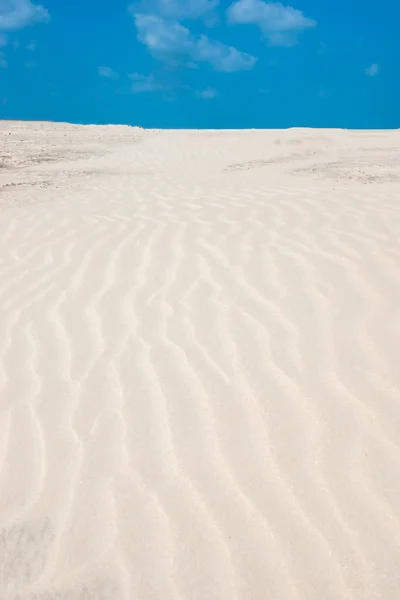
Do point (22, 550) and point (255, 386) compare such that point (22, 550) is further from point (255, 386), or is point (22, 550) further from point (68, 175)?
point (68, 175)

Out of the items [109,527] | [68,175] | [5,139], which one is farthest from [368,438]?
[5,139]

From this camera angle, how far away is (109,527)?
1.95 metres

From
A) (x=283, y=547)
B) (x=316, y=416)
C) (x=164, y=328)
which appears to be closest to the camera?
(x=283, y=547)

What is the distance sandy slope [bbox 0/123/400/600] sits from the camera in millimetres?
1796

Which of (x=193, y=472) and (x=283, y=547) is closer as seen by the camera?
(x=283, y=547)

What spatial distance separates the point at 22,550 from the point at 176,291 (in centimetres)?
207

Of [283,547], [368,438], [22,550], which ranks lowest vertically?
[22,550]

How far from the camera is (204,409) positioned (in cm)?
249

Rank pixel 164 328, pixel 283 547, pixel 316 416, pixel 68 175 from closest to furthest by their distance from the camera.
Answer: pixel 283 547 → pixel 316 416 → pixel 164 328 → pixel 68 175

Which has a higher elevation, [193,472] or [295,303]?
[295,303]

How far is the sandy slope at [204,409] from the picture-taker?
180 cm

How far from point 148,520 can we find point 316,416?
33.5 inches

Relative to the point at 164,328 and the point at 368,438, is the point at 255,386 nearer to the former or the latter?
the point at 368,438

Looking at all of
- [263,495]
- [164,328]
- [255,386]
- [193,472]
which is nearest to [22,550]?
[193,472]
